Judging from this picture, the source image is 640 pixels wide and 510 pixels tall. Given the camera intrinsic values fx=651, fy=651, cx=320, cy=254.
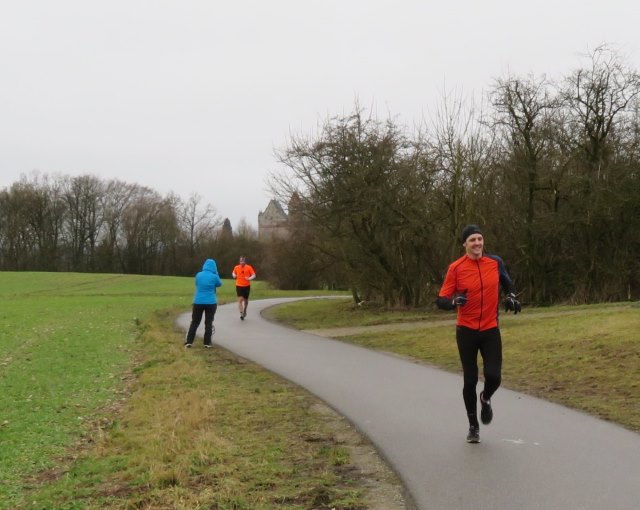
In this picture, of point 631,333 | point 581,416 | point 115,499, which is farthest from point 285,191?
point 115,499

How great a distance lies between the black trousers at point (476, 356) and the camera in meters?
Answer: 6.04

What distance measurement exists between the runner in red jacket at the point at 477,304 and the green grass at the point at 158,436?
4.98ft

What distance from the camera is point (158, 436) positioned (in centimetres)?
649

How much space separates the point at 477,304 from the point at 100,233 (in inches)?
3253

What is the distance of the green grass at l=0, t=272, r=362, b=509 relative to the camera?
488 cm

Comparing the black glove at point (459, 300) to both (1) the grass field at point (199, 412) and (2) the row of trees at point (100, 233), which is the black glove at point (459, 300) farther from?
(2) the row of trees at point (100, 233)

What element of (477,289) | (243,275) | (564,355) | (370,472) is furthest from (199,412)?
(243,275)

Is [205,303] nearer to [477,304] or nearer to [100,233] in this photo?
[477,304]

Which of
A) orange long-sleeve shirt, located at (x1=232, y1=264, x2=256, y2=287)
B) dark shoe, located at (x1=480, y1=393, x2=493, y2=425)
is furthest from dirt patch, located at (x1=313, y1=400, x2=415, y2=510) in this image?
orange long-sleeve shirt, located at (x1=232, y1=264, x2=256, y2=287)

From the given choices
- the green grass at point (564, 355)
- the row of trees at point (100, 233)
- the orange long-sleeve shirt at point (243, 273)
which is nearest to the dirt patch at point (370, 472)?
the green grass at point (564, 355)

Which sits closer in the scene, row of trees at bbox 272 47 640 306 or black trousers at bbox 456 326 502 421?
black trousers at bbox 456 326 502 421

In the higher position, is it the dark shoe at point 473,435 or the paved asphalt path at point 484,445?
the dark shoe at point 473,435

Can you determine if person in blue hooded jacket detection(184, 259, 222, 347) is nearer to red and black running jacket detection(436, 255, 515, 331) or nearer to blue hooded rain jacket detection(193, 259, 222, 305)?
blue hooded rain jacket detection(193, 259, 222, 305)

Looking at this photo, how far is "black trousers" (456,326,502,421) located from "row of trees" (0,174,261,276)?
234 ft
